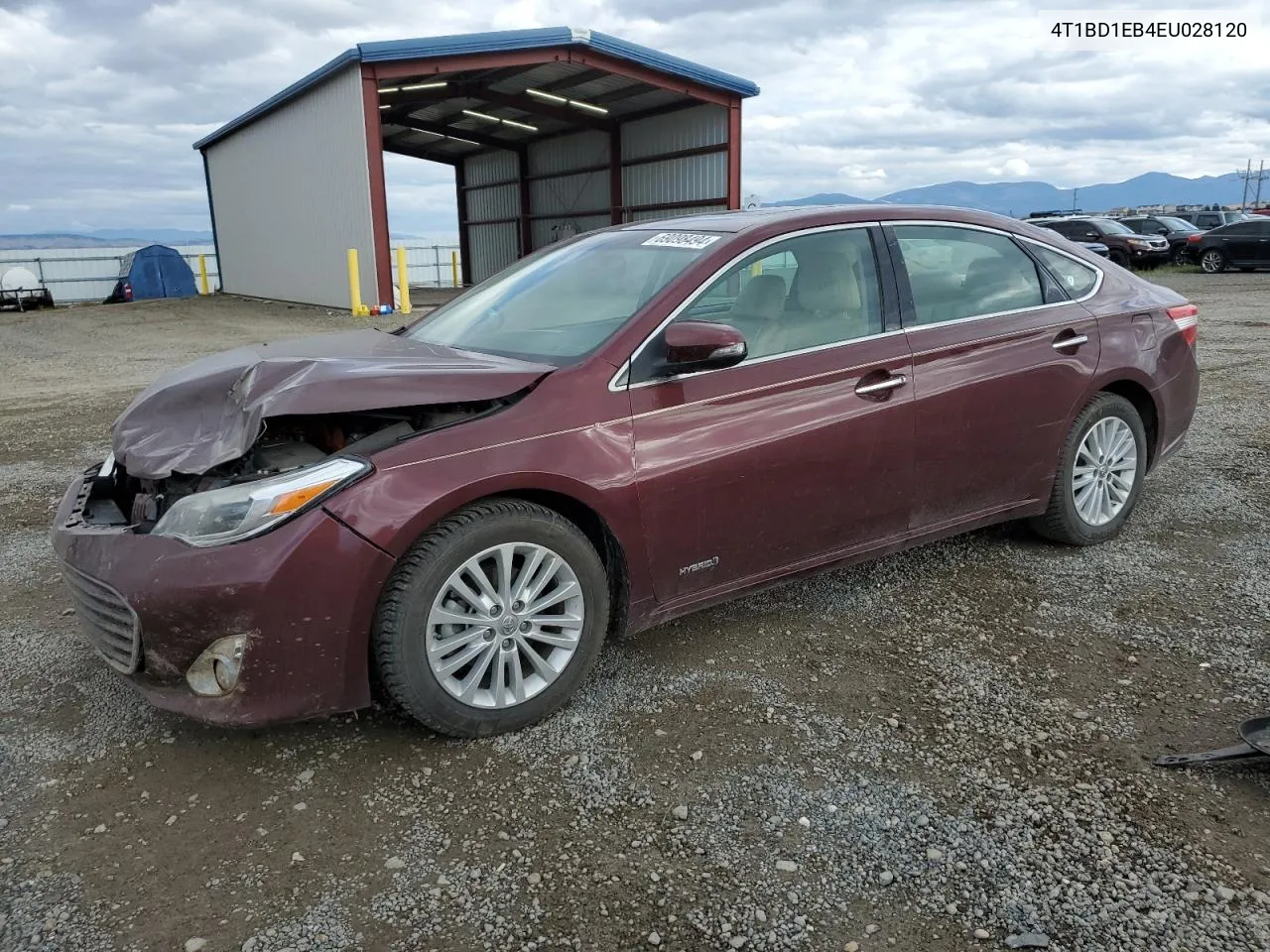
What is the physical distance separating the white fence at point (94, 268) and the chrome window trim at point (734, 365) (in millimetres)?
36052

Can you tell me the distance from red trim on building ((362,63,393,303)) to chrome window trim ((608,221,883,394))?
16.9 m

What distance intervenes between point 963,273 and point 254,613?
3089mm

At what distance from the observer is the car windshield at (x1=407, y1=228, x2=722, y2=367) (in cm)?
347

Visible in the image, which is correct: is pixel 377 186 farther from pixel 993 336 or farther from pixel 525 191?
pixel 993 336

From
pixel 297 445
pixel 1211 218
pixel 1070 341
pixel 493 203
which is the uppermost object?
pixel 493 203

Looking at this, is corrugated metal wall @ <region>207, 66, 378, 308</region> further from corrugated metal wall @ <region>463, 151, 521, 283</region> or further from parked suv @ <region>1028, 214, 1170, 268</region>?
parked suv @ <region>1028, 214, 1170, 268</region>

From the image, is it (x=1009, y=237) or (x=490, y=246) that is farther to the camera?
(x=490, y=246)

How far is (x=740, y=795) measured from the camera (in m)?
2.76

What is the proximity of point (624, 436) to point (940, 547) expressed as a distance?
7.37 feet

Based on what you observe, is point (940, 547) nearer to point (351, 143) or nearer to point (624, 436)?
point (624, 436)

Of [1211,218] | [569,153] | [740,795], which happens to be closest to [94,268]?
[569,153]

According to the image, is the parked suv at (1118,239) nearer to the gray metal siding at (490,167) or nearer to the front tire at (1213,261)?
the front tire at (1213,261)

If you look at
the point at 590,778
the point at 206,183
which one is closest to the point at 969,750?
the point at 590,778

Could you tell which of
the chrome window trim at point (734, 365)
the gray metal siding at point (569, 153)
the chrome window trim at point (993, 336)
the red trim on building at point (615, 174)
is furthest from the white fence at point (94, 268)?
the chrome window trim at point (734, 365)
